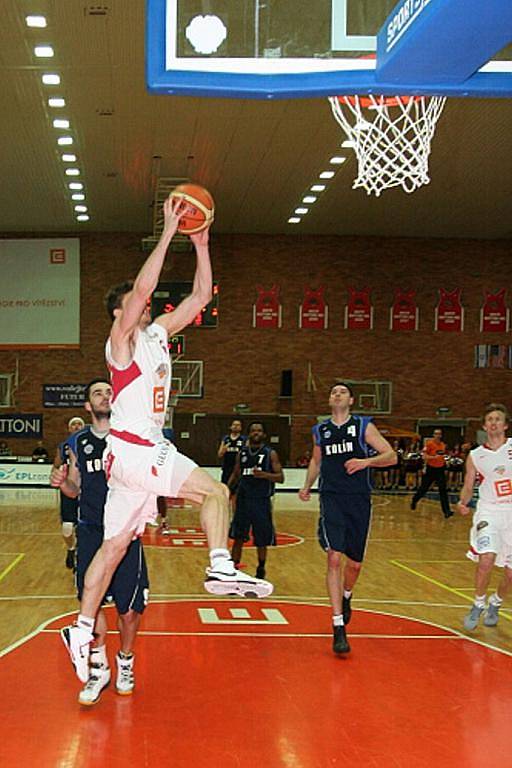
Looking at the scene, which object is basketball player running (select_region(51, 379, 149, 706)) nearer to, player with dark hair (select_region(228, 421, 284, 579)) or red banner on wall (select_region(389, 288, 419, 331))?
player with dark hair (select_region(228, 421, 284, 579))

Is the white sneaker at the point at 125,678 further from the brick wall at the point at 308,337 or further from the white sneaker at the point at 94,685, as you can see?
the brick wall at the point at 308,337

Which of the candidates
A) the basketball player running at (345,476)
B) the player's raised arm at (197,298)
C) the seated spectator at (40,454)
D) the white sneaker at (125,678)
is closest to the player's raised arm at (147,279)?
the player's raised arm at (197,298)

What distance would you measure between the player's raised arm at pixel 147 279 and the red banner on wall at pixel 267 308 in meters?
24.8

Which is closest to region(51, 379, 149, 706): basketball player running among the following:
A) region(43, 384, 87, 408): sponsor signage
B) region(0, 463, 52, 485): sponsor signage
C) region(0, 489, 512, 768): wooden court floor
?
region(0, 489, 512, 768): wooden court floor

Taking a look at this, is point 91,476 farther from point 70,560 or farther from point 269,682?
point 70,560

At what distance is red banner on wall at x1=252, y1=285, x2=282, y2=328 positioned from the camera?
30.2 m

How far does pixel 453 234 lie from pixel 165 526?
17.1 m

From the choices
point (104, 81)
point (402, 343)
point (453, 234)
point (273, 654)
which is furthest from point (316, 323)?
point (273, 654)

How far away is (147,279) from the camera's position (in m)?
5.26

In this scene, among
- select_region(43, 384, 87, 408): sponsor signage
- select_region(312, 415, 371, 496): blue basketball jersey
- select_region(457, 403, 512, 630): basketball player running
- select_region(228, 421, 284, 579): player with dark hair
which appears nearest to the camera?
select_region(312, 415, 371, 496): blue basketball jersey

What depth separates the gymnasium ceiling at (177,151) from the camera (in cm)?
1641

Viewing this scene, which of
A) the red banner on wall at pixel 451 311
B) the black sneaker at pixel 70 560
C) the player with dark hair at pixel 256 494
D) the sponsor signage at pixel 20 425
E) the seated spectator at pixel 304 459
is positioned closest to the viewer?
the player with dark hair at pixel 256 494

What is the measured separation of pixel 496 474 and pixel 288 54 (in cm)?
465

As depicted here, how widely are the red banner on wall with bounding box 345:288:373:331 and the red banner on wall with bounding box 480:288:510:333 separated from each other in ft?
11.6
